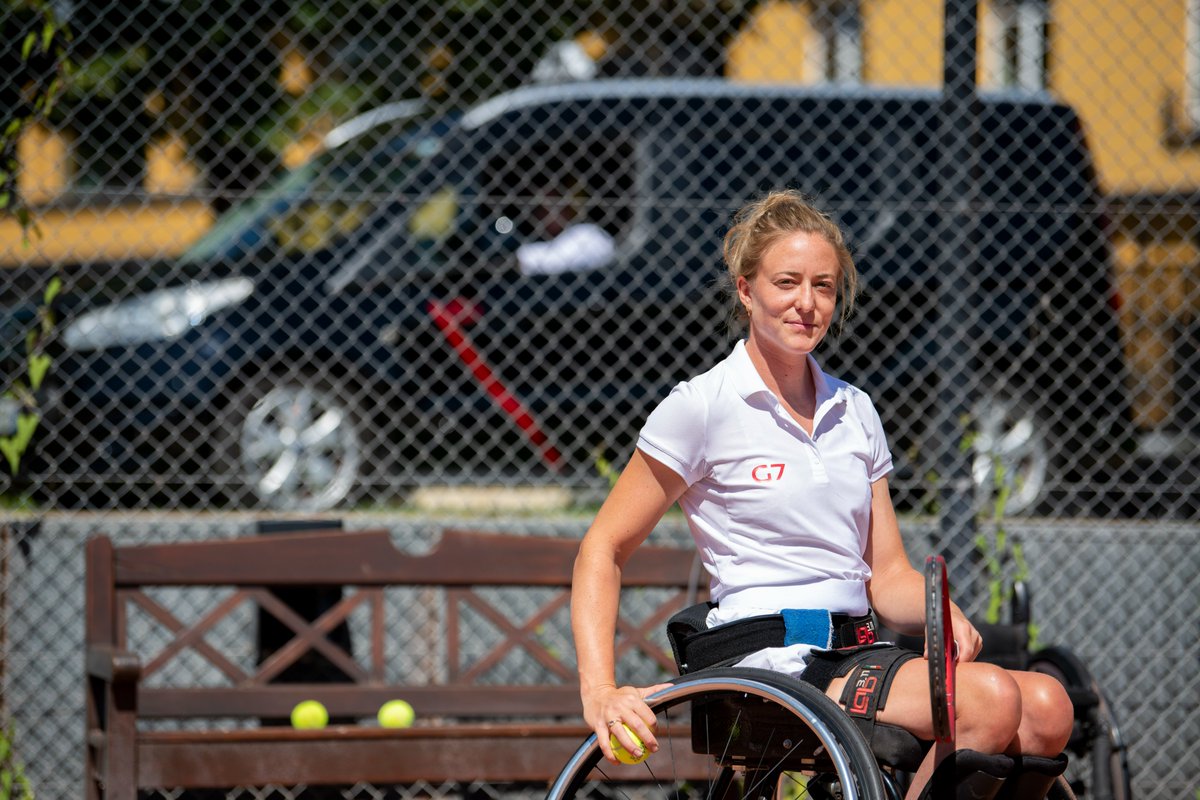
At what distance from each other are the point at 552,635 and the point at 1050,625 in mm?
1770

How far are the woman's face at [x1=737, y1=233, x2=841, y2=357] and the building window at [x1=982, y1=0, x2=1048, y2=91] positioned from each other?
5572 millimetres

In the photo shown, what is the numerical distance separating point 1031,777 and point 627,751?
2.13ft

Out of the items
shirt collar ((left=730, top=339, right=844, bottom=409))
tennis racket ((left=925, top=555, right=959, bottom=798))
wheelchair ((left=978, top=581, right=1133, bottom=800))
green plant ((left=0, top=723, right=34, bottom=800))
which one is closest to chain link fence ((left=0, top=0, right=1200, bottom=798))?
green plant ((left=0, top=723, right=34, bottom=800))

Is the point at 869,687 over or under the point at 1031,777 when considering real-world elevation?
over

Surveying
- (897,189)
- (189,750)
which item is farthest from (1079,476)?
(189,750)

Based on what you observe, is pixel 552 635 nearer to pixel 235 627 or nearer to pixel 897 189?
pixel 235 627

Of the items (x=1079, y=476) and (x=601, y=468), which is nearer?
(x=601, y=468)

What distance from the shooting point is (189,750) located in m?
3.96

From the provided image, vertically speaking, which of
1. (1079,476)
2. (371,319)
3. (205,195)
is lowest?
(1079,476)

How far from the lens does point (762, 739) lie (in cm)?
235

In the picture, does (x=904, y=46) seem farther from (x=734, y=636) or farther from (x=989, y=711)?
(x=989, y=711)

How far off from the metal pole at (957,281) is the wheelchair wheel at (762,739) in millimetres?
2362

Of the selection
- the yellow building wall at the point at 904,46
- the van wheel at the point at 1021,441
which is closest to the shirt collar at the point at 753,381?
the van wheel at the point at 1021,441

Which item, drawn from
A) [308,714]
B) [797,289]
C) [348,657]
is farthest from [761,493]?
[348,657]
